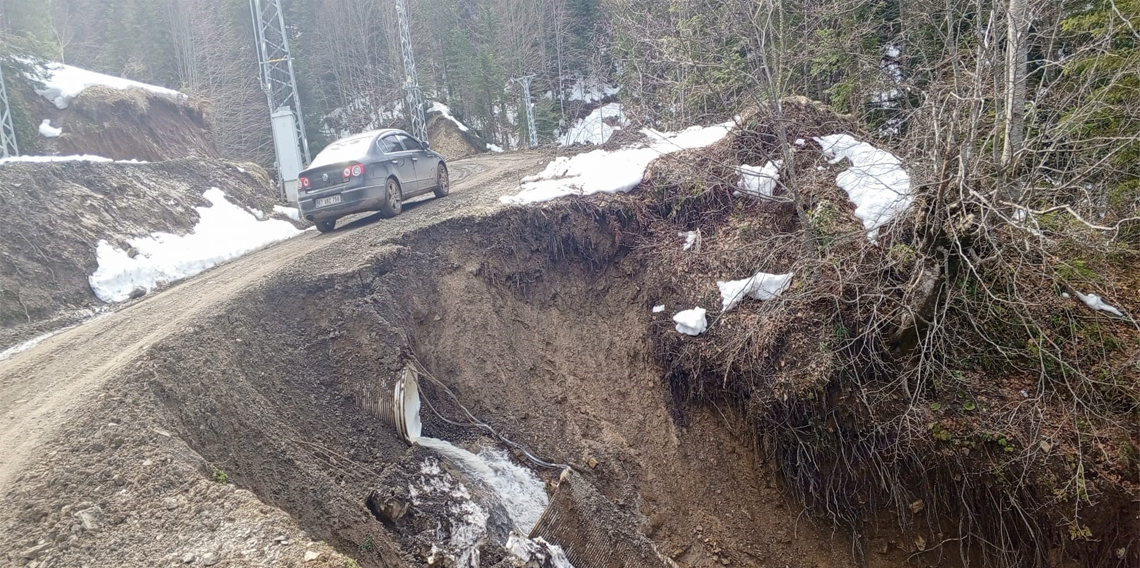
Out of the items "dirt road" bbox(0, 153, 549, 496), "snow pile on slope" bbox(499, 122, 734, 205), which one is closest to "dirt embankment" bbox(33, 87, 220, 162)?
"dirt road" bbox(0, 153, 549, 496)

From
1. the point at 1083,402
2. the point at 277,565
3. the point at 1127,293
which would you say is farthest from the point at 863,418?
the point at 277,565

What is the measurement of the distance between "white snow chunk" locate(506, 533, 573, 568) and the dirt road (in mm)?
3548

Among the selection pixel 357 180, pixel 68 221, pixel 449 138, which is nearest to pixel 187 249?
pixel 68 221

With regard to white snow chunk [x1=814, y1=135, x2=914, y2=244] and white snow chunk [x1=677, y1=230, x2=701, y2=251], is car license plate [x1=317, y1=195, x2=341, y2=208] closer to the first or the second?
white snow chunk [x1=677, y1=230, x2=701, y2=251]

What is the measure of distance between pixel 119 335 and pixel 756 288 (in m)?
7.74

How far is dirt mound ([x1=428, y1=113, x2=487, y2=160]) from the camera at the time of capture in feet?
91.8

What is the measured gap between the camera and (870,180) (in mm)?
8883

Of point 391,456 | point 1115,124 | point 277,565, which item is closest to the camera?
point 277,565

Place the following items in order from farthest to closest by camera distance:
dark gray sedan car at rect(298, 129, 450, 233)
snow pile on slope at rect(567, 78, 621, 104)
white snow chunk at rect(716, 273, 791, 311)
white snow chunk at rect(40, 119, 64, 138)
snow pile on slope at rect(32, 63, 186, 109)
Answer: snow pile on slope at rect(567, 78, 621, 104) < snow pile on slope at rect(32, 63, 186, 109) < white snow chunk at rect(40, 119, 64, 138) < dark gray sedan car at rect(298, 129, 450, 233) < white snow chunk at rect(716, 273, 791, 311)

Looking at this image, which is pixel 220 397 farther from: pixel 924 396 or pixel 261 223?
pixel 261 223

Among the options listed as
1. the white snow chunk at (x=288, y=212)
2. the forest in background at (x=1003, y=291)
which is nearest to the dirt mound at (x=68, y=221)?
the white snow chunk at (x=288, y=212)

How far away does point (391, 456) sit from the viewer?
609cm

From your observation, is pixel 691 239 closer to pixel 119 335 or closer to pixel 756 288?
pixel 756 288

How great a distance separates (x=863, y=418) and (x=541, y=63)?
104 feet
